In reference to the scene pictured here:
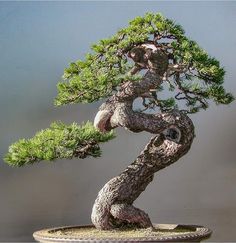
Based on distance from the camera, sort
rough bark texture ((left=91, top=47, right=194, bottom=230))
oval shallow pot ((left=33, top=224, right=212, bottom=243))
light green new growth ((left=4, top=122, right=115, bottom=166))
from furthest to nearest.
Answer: rough bark texture ((left=91, top=47, right=194, bottom=230)), light green new growth ((left=4, top=122, right=115, bottom=166)), oval shallow pot ((left=33, top=224, right=212, bottom=243))

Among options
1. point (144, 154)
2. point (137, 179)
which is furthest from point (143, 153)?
point (137, 179)

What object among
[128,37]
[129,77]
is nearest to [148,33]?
[128,37]

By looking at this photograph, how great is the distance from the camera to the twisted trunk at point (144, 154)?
2.47m

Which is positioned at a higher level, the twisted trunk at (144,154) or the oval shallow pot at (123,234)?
the twisted trunk at (144,154)

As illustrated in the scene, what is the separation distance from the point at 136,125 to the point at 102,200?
432 mm

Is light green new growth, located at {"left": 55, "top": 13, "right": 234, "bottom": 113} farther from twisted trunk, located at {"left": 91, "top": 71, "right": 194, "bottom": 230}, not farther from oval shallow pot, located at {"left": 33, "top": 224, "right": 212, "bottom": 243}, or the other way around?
oval shallow pot, located at {"left": 33, "top": 224, "right": 212, "bottom": 243}

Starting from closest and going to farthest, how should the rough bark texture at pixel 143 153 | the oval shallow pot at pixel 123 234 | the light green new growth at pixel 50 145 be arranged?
the oval shallow pot at pixel 123 234 < the light green new growth at pixel 50 145 < the rough bark texture at pixel 143 153

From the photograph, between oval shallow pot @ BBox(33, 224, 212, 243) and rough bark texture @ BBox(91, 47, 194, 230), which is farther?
rough bark texture @ BBox(91, 47, 194, 230)

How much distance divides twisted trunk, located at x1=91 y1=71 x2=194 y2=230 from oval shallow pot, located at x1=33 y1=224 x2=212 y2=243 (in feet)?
0.28

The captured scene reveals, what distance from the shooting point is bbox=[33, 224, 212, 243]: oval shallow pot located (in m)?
2.13

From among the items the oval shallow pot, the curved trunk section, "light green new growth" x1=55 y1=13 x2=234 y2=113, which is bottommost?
the oval shallow pot

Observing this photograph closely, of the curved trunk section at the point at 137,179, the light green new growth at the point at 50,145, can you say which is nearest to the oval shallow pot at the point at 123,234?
the curved trunk section at the point at 137,179

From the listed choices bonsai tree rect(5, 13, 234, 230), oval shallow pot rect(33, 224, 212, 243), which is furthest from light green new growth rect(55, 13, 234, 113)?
oval shallow pot rect(33, 224, 212, 243)

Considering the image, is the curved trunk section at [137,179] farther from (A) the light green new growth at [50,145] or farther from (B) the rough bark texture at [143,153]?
(A) the light green new growth at [50,145]
